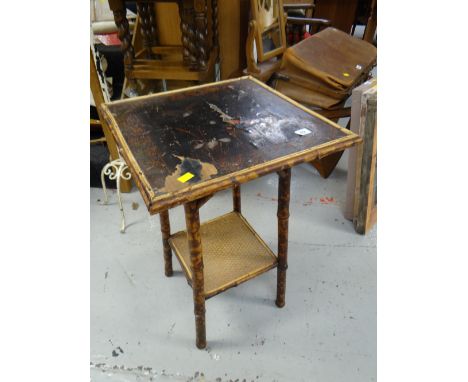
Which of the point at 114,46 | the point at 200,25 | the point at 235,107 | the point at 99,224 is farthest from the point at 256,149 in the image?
the point at 114,46


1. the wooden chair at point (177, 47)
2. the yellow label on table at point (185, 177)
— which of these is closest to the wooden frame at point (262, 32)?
the wooden chair at point (177, 47)

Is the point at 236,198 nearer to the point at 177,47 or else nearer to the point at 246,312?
the point at 246,312

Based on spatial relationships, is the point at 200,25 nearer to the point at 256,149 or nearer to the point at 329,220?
the point at 256,149

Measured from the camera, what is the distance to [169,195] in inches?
36.7

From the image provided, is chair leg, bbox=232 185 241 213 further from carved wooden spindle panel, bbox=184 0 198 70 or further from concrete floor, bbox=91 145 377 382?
carved wooden spindle panel, bbox=184 0 198 70

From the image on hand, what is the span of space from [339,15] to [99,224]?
3.53 meters

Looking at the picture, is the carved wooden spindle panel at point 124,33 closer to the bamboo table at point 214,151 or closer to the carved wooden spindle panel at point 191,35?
the carved wooden spindle panel at point 191,35

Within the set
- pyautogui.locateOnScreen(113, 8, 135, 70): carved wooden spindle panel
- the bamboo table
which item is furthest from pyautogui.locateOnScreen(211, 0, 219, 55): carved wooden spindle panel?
the bamboo table

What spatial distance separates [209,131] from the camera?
1.23 m

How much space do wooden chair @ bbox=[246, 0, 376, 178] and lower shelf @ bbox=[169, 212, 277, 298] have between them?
0.91 metres

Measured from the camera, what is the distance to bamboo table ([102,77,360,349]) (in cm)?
101

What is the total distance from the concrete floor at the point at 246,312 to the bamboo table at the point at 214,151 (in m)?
0.13

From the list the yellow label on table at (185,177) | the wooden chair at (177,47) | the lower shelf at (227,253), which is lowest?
the lower shelf at (227,253)

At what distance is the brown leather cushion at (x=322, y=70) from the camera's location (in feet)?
7.14
